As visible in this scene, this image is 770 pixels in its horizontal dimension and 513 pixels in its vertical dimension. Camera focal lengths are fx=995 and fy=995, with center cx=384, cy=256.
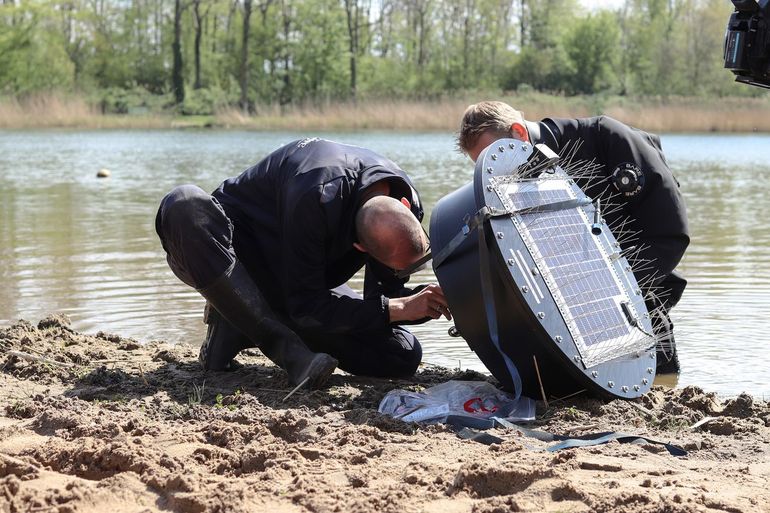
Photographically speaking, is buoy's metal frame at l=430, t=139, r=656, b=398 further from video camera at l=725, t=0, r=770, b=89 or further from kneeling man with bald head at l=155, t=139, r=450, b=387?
video camera at l=725, t=0, r=770, b=89

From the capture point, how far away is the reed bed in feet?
116

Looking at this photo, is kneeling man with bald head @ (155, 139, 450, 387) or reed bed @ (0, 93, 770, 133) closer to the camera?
kneeling man with bald head @ (155, 139, 450, 387)

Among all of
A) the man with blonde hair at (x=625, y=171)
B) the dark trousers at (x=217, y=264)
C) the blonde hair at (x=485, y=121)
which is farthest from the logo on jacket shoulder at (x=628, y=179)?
the dark trousers at (x=217, y=264)

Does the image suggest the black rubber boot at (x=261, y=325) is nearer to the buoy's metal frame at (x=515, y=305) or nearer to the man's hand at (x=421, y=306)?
the man's hand at (x=421, y=306)

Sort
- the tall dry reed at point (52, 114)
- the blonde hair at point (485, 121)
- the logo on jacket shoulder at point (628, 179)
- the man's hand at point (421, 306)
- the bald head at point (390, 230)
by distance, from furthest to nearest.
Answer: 1. the tall dry reed at point (52, 114)
2. the logo on jacket shoulder at point (628, 179)
3. the blonde hair at point (485, 121)
4. the man's hand at point (421, 306)
5. the bald head at point (390, 230)

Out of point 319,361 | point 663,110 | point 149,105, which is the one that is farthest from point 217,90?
point 319,361

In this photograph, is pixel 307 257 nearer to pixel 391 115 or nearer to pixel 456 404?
pixel 456 404

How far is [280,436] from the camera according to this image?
146 inches

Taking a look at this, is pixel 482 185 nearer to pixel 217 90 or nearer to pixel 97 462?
pixel 97 462

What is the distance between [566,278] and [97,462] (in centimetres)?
206

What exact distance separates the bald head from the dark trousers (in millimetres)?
563

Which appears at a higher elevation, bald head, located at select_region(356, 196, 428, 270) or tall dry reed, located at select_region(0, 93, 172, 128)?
bald head, located at select_region(356, 196, 428, 270)

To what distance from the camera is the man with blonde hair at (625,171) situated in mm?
5109

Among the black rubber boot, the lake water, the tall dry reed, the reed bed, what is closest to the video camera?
the lake water
